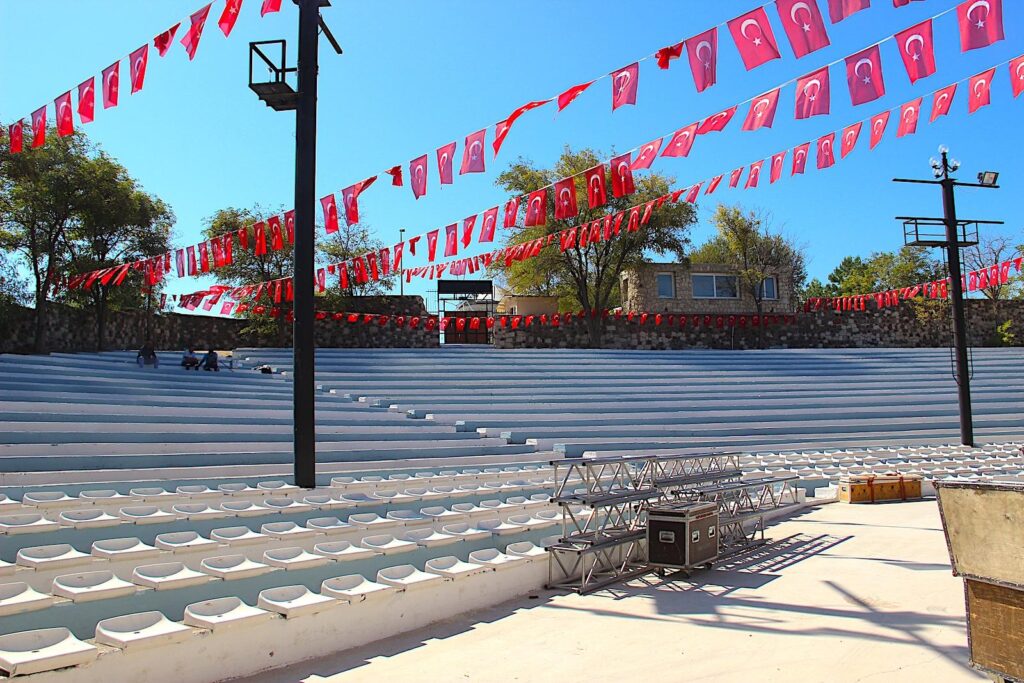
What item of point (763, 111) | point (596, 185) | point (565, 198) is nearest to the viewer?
point (763, 111)

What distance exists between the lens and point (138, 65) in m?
8.22

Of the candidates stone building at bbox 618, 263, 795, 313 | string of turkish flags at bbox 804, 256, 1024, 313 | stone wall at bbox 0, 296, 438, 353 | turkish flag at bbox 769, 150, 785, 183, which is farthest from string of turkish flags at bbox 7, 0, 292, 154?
stone building at bbox 618, 263, 795, 313

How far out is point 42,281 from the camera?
1983 cm

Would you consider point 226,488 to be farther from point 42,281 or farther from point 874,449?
point 42,281

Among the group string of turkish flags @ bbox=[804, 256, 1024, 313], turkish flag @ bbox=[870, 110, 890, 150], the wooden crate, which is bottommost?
the wooden crate

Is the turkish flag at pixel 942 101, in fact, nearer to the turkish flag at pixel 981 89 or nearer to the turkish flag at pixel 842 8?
the turkish flag at pixel 981 89

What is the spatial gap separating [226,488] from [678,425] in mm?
10224

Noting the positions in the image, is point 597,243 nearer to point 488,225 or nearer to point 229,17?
point 488,225

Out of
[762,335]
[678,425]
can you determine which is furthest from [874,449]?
[762,335]

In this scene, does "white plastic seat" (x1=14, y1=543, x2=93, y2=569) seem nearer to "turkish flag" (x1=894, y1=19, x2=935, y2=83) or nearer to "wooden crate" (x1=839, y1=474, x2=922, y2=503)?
"turkish flag" (x1=894, y1=19, x2=935, y2=83)

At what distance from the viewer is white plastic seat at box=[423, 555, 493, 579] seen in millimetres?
5918

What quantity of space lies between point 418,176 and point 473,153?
112cm

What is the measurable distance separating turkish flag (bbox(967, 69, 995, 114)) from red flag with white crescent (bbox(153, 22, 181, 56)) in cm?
834

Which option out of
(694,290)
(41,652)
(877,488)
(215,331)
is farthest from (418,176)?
(694,290)
